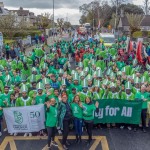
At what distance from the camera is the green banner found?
9555 millimetres

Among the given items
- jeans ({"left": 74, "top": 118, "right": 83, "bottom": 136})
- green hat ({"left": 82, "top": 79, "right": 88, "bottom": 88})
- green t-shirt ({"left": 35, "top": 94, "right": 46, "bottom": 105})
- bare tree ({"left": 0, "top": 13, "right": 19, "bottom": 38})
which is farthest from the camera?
bare tree ({"left": 0, "top": 13, "right": 19, "bottom": 38})

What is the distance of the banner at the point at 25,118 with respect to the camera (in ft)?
29.5

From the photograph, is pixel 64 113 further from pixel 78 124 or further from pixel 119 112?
pixel 119 112

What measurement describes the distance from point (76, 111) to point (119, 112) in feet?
6.57

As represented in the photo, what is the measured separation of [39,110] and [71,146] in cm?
157

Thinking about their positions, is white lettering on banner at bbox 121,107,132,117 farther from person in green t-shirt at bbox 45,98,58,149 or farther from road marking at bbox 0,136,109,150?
person in green t-shirt at bbox 45,98,58,149

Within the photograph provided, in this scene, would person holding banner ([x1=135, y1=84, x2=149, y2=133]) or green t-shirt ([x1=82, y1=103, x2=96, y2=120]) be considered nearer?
green t-shirt ([x1=82, y1=103, x2=96, y2=120])

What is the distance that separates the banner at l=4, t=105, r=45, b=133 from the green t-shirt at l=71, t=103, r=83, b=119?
3.86 ft

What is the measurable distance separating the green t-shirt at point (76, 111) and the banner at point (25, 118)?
3.86 feet

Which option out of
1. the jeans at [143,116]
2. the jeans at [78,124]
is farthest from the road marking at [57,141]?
the jeans at [143,116]

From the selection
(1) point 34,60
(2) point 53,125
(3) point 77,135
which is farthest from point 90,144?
(1) point 34,60

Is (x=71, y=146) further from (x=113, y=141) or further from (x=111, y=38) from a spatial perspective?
(x=111, y=38)

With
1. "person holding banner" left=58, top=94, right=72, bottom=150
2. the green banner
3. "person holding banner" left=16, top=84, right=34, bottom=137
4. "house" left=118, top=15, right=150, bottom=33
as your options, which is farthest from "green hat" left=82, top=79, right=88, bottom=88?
"house" left=118, top=15, right=150, bottom=33

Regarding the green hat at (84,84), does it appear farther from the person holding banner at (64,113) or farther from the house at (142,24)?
the house at (142,24)
